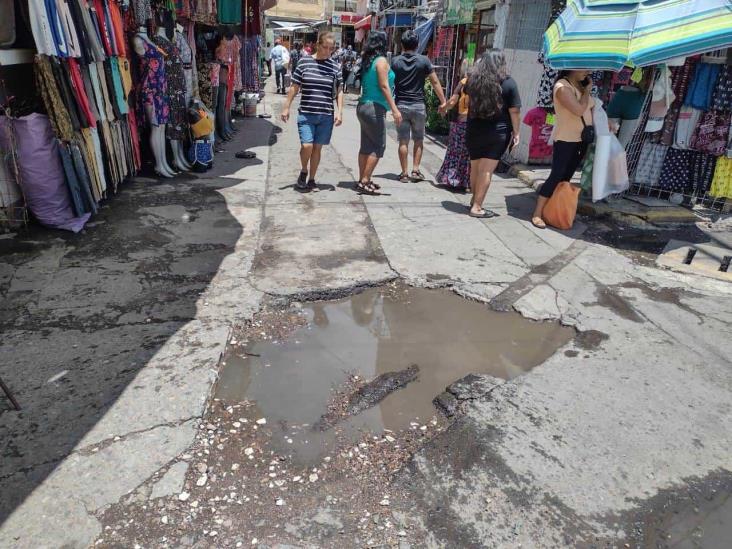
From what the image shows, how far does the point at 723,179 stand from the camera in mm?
6453

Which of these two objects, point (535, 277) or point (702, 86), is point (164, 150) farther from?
point (702, 86)

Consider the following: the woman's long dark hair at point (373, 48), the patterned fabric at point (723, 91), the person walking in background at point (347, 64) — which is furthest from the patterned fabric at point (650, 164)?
the person walking in background at point (347, 64)

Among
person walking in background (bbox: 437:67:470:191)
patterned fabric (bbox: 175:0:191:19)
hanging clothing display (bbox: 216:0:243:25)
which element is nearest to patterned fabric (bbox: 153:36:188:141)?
patterned fabric (bbox: 175:0:191:19)

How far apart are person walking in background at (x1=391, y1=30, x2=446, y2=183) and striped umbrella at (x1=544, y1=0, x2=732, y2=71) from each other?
1.67 metres

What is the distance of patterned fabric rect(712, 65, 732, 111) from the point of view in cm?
599

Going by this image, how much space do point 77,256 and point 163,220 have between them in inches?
44.5

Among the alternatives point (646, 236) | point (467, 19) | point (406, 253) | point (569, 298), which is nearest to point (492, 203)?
point (646, 236)

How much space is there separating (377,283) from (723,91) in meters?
4.87

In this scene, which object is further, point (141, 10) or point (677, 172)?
point (677, 172)

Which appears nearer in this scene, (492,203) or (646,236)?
(646,236)

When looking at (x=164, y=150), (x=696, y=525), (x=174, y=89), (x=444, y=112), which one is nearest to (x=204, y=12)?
(x=174, y=89)

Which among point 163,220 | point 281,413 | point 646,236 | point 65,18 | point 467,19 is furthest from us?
point 467,19

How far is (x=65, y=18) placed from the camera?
15.4ft

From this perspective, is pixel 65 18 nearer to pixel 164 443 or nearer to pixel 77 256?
pixel 77 256
